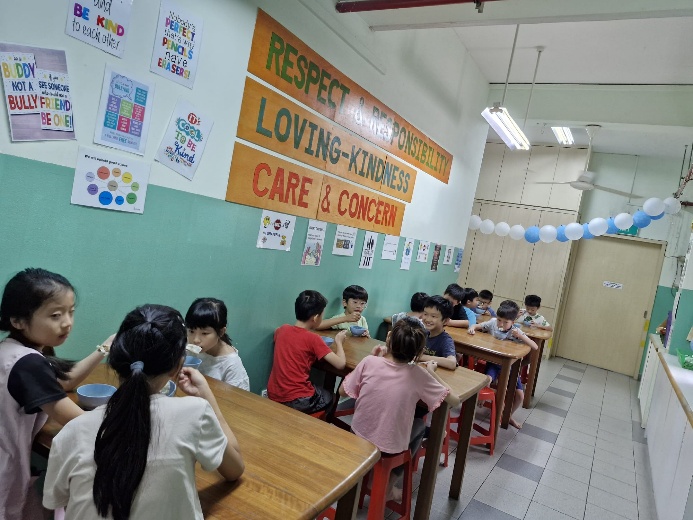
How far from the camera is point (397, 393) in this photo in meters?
2.09

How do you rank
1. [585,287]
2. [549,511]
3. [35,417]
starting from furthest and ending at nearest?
[585,287]
[549,511]
[35,417]

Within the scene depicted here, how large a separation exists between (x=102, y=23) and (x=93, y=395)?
4.34 ft

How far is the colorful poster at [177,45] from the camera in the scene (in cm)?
189

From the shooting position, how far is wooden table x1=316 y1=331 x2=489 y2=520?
7.50 feet

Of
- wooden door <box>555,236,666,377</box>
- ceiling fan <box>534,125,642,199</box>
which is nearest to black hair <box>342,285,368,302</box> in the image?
ceiling fan <box>534,125,642,199</box>

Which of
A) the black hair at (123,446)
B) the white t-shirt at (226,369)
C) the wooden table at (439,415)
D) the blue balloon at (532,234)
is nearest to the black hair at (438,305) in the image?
the wooden table at (439,415)

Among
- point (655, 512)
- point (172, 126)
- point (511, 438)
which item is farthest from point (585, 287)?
point (172, 126)

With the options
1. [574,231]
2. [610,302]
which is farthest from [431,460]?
[610,302]

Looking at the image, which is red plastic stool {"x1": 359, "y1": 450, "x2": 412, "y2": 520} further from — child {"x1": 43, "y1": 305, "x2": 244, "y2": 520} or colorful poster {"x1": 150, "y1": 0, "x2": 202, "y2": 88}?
colorful poster {"x1": 150, "y1": 0, "x2": 202, "y2": 88}

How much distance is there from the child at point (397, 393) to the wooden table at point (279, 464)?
59cm

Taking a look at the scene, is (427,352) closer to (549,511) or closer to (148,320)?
(549,511)

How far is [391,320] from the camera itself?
4.19 metres

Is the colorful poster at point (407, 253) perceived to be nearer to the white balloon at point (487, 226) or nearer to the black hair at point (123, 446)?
the white balloon at point (487, 226)

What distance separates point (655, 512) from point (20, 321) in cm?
372
